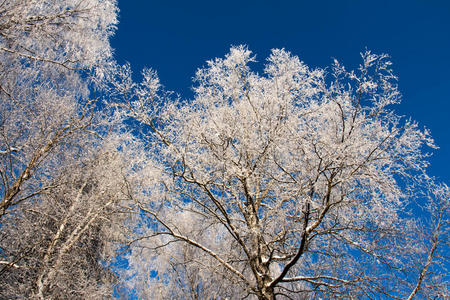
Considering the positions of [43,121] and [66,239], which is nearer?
[43,121]

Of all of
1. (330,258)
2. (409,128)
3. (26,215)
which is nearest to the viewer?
(409,128)

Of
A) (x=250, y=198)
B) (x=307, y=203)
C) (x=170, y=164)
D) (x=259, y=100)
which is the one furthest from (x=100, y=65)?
(x=307, y=203)

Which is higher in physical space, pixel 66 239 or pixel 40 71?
pixel 40 71

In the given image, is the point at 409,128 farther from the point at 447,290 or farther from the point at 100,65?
the point at 100,65

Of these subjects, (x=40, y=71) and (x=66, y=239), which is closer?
(x=40, y=71)

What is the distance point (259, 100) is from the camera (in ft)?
19.4

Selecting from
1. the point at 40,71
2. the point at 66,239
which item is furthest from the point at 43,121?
the point at 66,239

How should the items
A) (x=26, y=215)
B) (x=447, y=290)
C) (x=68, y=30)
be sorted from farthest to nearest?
(x=26, y=215) < (x=68, y=30) < (x=447, y=290)

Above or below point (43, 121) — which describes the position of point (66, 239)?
below

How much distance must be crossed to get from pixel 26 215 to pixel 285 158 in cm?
545

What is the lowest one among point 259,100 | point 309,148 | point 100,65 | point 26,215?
point 26,215

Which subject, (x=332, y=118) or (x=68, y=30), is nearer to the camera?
(x=332, y=118)

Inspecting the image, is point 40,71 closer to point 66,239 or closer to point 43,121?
point 43,121

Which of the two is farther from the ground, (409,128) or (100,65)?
(100,65)
